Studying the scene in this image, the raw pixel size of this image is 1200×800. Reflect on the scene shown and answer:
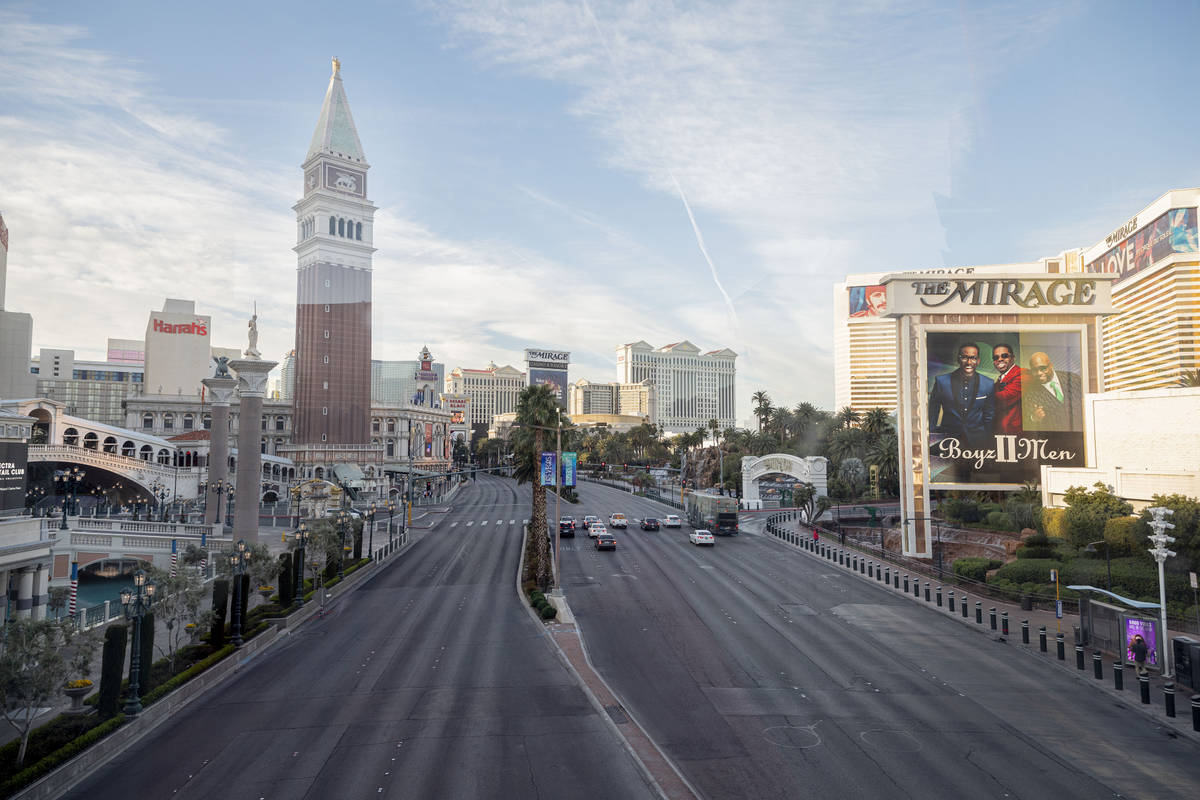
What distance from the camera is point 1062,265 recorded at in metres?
149

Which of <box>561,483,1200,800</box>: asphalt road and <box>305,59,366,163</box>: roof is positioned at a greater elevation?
<box>305,59,366,163</box>: roof

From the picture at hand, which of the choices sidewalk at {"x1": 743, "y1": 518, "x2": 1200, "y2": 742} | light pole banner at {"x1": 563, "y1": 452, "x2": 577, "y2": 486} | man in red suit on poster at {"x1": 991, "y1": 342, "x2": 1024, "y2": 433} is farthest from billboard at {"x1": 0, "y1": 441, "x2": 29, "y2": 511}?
man in red suit on poster at {"x1": 991, "y1": 342, "x2": 1024, "y2": 433}

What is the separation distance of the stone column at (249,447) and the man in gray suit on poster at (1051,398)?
173ft

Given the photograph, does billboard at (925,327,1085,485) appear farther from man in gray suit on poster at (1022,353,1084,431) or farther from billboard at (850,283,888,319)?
billboard at (850,283,888,319)

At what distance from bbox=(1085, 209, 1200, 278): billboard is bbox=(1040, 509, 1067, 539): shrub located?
5939cm

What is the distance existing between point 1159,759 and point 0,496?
4043cm

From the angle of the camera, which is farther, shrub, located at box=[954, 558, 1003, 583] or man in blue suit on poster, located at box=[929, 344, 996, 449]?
man in blue suit on poster, located at box=[929, 344, 996, 449]

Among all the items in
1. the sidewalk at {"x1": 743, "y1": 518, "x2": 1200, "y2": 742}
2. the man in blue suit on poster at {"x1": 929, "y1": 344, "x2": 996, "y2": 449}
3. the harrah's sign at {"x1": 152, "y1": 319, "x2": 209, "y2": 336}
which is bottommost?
the sidewalk at {"x1": 743, "y1": 518, "x2": 1200, "y2": 742}

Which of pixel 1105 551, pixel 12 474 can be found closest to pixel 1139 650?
pixel 1105 551

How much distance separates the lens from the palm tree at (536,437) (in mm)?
43719

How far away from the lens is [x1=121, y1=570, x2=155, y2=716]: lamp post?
1947 centimetres

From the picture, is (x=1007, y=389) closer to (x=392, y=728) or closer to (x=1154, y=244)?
(x=392, y=728)

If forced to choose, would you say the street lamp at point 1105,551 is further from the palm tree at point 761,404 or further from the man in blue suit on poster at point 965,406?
the palm tree at point 761,404

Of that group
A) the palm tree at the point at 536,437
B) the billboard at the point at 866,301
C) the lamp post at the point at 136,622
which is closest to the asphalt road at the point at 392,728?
the lamp post at the point at 136,622
